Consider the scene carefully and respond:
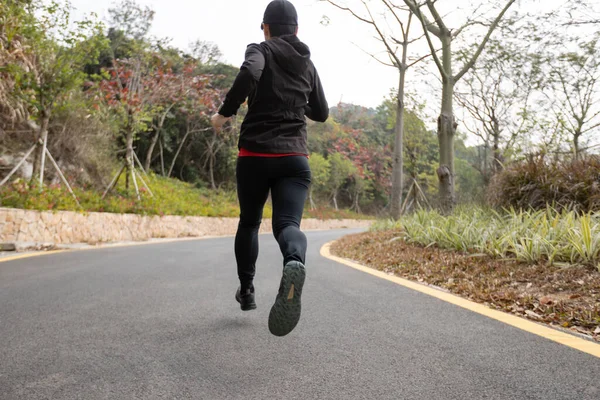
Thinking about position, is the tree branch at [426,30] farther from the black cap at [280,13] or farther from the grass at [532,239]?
the black cap at [280,13]

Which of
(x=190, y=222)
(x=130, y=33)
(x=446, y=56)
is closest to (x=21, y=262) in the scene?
(x=446, y=56)

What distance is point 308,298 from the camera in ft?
13.4

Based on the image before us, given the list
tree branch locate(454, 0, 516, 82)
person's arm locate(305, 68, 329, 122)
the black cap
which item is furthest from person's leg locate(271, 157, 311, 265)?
tree branch locate(454, 0, 516, 82)

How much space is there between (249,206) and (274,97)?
2.18 feet

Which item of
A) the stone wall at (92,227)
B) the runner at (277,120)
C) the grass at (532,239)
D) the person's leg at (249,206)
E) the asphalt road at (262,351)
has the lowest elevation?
the stone wall at (92,227)

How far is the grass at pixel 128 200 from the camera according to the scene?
9.49 meters

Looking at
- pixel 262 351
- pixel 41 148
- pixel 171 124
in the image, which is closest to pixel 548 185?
pixel 262 351

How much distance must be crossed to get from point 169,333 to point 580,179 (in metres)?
6.71

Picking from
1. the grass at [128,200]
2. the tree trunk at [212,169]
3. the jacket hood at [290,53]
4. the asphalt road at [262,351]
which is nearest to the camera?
the asphalt road at [262,351]

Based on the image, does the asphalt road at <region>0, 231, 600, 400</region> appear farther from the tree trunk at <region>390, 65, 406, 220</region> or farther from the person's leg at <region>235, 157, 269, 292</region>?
the tree trunk at <region>390, 65, 406, 220</region>

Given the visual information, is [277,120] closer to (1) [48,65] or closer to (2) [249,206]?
(2) [249,206]

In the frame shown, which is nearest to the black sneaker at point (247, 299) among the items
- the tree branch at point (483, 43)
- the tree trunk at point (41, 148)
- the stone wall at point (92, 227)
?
the stone wall at point (92, 227)

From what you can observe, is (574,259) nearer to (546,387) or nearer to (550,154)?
(546,387)

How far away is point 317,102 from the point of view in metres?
2.96
